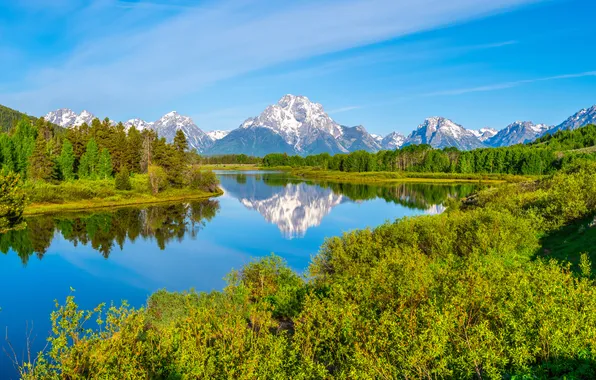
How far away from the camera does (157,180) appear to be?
379 ft

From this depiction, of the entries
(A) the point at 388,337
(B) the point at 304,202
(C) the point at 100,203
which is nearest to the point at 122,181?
(C) the point at 100,203

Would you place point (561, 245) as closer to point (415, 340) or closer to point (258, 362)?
point (415, 340)

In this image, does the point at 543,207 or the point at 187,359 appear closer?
the point at 187,359

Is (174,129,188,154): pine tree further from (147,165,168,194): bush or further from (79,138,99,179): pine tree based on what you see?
(79,138,99,179): pine tree

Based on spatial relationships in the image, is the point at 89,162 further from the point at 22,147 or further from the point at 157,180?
the point at 157,180

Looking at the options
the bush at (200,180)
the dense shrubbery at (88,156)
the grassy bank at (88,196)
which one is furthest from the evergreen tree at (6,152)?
the bush at (200,180)

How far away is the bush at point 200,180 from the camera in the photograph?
127706mm

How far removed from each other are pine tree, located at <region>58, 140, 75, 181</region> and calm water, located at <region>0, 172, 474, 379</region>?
30.3m

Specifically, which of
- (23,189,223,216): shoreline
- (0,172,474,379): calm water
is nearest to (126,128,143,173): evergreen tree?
(23,189,223,216): shoreline

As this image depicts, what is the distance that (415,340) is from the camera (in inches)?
513

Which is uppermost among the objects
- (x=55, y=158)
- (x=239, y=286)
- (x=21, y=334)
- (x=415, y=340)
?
(x=55, y=158)

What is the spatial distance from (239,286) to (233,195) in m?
105

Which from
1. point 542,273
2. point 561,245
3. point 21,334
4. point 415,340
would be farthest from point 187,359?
point 561,245

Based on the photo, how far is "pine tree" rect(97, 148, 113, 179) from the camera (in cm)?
11906
